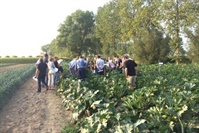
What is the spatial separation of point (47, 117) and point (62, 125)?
130cm

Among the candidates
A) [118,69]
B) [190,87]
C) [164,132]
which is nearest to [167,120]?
[164,132]

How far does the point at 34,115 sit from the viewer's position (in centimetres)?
1111

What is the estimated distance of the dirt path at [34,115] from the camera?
9.45 m

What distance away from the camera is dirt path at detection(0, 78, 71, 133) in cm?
945

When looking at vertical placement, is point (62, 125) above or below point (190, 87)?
below

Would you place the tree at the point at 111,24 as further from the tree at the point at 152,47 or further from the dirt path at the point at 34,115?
the dirt path at the point at 34,115

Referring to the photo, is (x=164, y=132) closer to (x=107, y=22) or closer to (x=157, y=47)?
(x=157, y=47)

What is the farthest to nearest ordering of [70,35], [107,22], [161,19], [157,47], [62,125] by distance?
1. [70,35]
2. [107,22]
3. [157,47]
4. [161,19]
5. [62,125]

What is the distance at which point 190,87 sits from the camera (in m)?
9.72

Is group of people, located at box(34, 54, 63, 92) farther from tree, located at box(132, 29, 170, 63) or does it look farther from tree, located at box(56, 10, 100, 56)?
tree, located at box(56, 10, 100, 56)

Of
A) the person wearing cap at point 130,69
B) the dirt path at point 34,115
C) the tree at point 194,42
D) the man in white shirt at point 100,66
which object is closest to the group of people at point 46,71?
the dirt path at point 34,115

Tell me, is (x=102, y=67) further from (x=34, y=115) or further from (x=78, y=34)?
(x=78, y=34)

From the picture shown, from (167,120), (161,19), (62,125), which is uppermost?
(161,19)

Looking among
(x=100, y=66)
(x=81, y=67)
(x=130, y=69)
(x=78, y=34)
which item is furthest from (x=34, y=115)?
(x=78, y=34)
